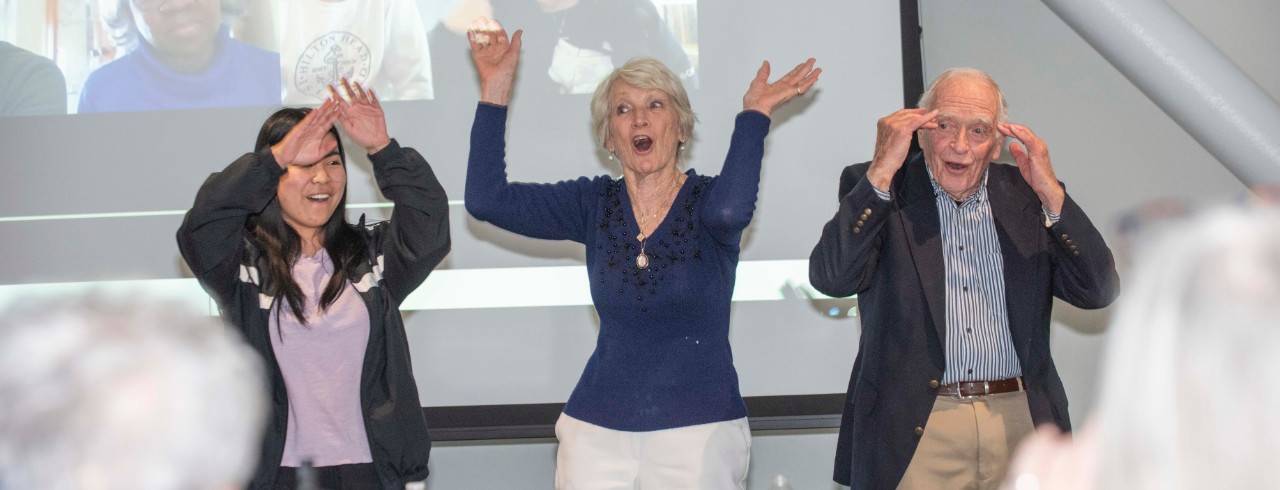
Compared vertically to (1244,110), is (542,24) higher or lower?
higher

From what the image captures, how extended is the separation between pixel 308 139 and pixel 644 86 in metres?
0.77

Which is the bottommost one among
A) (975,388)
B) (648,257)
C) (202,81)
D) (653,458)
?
(653,458)

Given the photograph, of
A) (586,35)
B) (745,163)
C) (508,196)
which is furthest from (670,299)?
(586,35)

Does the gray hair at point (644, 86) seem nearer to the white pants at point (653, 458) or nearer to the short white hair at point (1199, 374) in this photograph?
the white pants at point (653, 458)

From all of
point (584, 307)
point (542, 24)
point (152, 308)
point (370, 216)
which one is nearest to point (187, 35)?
point (370, 216)

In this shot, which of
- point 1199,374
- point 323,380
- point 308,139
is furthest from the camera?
Result: point 308,139

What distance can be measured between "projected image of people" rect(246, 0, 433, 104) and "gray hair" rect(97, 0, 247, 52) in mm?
70

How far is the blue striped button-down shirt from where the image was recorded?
259cm

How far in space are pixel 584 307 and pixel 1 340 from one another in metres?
3.01

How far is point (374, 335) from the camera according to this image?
101 inches

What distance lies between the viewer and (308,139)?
8.68ft

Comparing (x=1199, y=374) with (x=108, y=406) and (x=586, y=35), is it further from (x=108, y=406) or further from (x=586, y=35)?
(x=586, y=35)

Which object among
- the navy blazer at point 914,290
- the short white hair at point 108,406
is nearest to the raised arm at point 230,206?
the navy blazer at point 914,290

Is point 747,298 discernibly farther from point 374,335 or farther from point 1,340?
point 1,340
